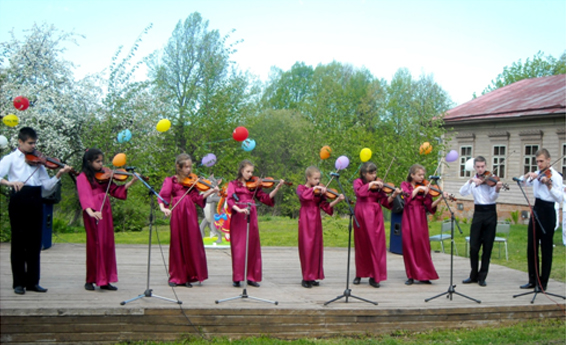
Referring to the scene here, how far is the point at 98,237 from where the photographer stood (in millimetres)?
6707

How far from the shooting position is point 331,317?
251 inches

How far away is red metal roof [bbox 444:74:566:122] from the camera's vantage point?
21503mm

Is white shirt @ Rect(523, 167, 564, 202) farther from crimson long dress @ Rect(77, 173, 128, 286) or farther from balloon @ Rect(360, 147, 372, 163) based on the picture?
crimson long dress @ Rect(77, 173, 128, 286)

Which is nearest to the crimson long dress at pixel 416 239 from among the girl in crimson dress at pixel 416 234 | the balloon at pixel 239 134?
the girl in crimson dress at pixel 416 234

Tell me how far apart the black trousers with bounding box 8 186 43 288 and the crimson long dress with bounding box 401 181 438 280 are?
5.03m

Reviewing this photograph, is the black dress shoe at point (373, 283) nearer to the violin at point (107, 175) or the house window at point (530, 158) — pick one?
the violin at point (107, 175)

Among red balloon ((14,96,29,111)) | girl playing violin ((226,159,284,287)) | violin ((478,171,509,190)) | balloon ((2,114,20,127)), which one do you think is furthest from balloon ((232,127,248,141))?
violin ((478,171,509,190))

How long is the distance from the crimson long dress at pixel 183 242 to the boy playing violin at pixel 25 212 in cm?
155

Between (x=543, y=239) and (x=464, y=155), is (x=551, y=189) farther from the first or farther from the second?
(x=464, y=155)

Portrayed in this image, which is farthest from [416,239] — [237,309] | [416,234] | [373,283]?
[237,309]

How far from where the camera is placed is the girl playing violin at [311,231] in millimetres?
7668

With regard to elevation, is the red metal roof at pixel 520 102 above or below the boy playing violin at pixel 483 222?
above

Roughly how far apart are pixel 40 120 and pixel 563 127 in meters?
18.1

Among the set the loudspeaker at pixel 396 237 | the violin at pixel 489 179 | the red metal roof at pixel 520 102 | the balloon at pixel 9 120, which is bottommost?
the loudspeaker at pixel 396 237
